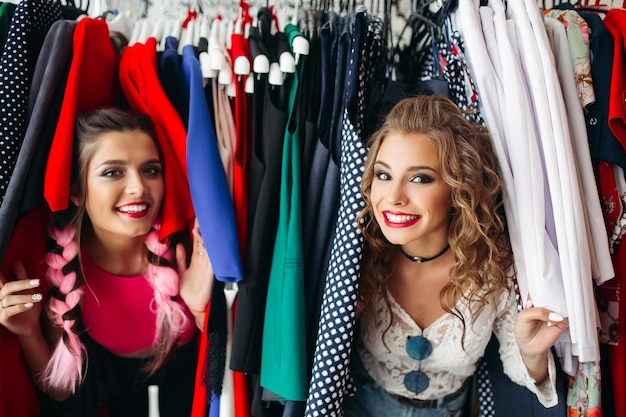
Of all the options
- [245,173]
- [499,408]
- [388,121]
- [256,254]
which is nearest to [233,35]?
[245,173]

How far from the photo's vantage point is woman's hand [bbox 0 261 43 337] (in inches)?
45.6

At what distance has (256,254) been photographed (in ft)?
3.82

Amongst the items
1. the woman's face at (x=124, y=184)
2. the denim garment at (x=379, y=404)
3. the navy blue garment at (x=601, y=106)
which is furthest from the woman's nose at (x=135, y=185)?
the navy blue garment at (x=601, y=106)

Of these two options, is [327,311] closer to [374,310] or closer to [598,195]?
[374,310]

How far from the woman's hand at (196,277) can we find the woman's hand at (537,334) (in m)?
0.74

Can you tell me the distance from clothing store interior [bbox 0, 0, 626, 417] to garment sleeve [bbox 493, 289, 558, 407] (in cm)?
4

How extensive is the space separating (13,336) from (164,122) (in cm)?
65

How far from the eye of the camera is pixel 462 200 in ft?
3.54

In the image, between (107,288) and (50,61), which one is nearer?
(50,61)

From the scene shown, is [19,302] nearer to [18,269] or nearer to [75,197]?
[18,269]

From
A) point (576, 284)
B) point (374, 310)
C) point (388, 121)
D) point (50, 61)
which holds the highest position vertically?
point (50, 61)

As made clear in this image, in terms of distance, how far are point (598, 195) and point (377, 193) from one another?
50cm

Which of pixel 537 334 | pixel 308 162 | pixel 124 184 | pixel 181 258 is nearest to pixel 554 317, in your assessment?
pixel 537 334

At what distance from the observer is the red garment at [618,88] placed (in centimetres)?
108
